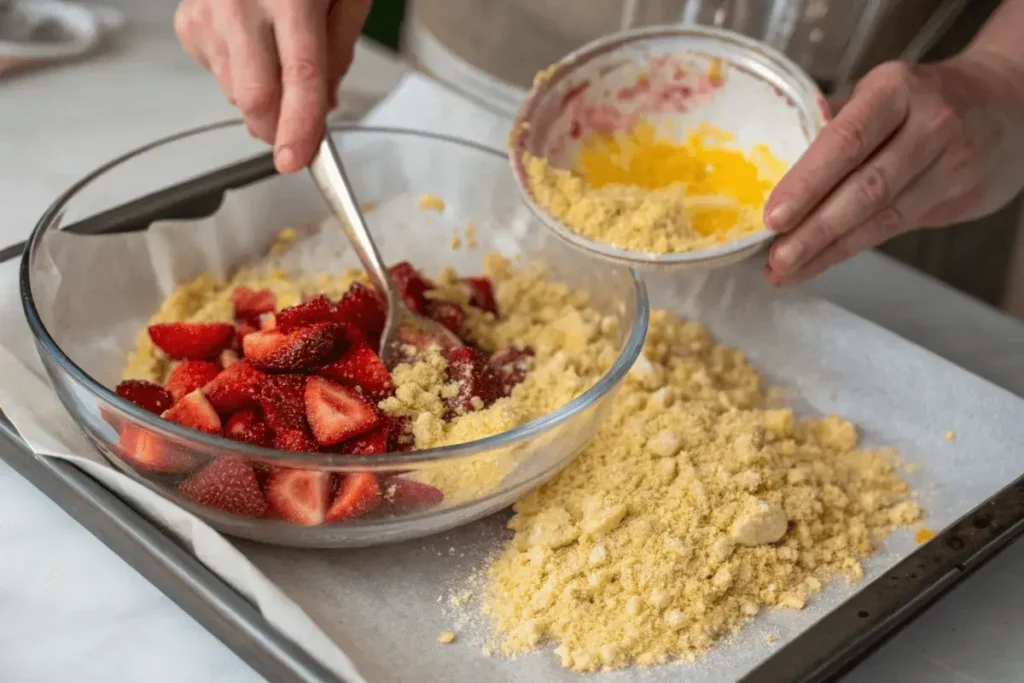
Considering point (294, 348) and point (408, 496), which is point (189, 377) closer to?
point (294, 348)

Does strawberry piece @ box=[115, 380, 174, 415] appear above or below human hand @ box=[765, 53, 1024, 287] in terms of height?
below

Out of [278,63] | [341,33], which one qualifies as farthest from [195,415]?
[341,33]

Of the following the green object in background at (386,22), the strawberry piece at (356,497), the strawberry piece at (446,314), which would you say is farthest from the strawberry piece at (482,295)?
the green object in background at (386,22)

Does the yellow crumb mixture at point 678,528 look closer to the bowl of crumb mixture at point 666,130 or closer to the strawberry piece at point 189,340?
the bowl of crumb mixture at point 666,130

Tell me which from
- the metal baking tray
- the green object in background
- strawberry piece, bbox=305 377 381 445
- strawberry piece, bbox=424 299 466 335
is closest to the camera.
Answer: the metal baking tray

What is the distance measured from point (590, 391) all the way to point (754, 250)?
0.22 m

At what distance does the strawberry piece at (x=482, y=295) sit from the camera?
3.67ft

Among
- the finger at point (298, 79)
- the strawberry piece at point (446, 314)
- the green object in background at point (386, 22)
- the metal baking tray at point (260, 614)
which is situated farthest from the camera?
the green object in background at point (386, 22)

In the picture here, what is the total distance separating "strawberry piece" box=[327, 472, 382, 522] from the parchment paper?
0.07 meters

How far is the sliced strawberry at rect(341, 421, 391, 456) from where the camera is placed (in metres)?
0.85

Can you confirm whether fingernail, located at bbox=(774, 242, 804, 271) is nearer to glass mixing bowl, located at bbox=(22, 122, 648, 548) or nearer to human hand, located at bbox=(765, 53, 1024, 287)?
human hand, located at bbox=(765, 53, 1024, 287)

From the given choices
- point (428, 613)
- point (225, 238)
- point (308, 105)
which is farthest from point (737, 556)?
→ point (225, 238)

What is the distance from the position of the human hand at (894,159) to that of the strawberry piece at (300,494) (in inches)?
17.9

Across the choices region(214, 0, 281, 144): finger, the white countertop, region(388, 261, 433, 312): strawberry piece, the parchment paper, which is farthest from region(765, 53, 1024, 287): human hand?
region(214, 0, 281, 144): finger
